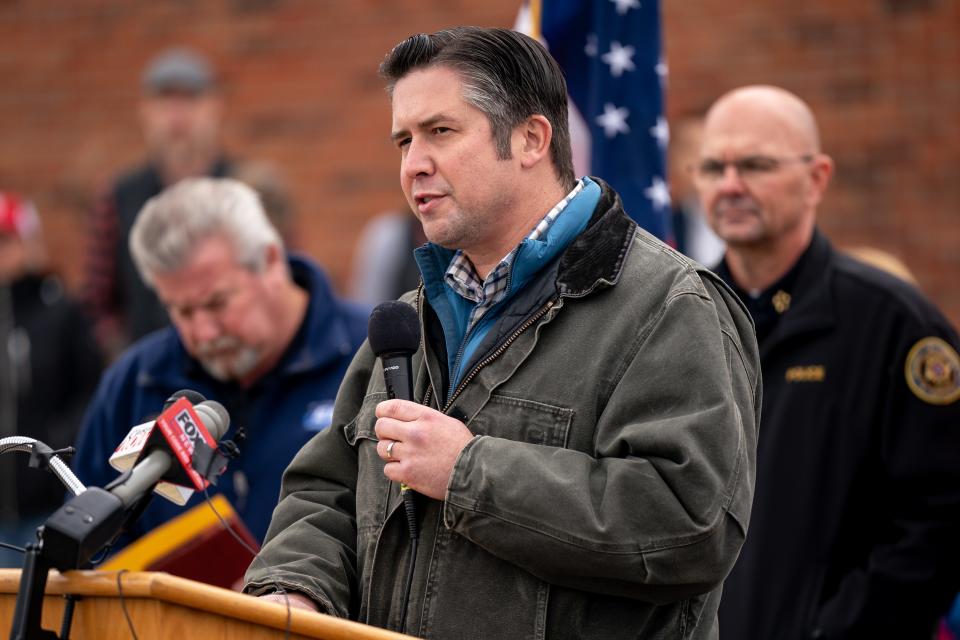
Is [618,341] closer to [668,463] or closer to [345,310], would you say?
[668,463]

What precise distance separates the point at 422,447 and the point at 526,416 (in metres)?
0.23

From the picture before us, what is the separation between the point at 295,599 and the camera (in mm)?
2887

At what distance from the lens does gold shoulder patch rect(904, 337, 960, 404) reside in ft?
14.7

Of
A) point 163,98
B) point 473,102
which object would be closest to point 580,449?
point 473,102

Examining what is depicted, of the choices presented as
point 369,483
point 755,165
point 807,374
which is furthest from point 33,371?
point 369,483

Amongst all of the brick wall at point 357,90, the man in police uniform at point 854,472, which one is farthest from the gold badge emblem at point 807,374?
the brick wall at point 357,90

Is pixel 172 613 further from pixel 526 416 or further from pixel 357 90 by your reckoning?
pixel 357 90

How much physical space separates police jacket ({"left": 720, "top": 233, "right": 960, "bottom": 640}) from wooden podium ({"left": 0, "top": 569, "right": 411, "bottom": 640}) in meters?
2.30

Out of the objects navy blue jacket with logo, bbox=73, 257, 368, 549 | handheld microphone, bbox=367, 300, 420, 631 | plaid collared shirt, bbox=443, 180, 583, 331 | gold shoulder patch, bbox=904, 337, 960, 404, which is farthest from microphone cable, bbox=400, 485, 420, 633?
gold shoulder patch, bbox=904, 337, 960, 404

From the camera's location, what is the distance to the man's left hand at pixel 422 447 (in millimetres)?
2734

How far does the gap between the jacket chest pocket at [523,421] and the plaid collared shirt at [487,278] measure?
23 cm

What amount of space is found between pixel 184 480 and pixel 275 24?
681 centimetres

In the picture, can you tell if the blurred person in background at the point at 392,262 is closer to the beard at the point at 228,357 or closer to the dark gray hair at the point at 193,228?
the dark gray hair at the point at 193,228

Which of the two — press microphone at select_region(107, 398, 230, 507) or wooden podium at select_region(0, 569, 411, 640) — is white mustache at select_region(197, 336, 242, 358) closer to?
press microphone at select_region(107, 398, 230, 507)
